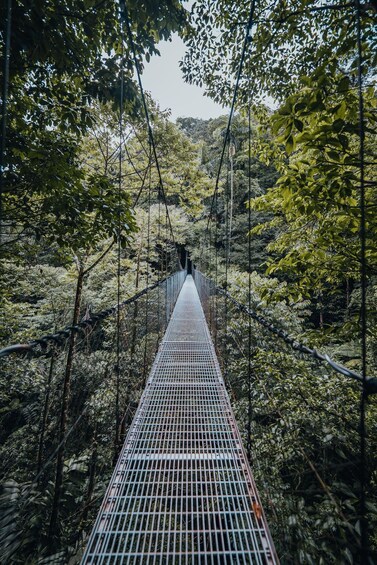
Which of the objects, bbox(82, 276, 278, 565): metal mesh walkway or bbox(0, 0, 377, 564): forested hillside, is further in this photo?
bbox(0, 0, 377, 564): forested hillside

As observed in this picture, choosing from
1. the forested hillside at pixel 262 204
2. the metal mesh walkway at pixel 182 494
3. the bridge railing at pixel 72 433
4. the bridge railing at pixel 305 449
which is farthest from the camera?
the bridge railing at pixel 72 433

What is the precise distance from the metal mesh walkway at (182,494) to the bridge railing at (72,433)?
0.69ft

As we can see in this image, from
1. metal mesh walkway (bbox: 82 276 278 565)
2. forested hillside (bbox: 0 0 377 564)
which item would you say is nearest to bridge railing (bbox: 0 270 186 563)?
forested hillside (bbox: 0 0 377 564)

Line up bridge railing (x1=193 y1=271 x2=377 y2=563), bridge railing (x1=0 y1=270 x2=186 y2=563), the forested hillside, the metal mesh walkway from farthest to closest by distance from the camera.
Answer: bridge railing (x1=0 y1=270 x2=186 y2=563) → bridge railing (x1=193 y1=271 x2=377 y2=563) → the forested hillside → the metal mesh walkway

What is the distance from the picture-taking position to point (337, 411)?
1.64 m

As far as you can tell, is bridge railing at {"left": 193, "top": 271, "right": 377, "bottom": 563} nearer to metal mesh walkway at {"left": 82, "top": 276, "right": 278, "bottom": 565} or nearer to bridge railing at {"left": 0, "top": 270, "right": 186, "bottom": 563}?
metal mesh walkway at {"left": 82, "top": 276, "right": 278, "bottom": 565}

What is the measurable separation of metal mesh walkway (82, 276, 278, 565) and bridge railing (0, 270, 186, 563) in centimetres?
21

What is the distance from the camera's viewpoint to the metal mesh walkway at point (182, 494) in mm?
791

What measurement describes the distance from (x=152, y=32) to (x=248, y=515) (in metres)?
2.75

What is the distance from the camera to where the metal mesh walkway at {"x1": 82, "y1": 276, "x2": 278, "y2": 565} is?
0.79m

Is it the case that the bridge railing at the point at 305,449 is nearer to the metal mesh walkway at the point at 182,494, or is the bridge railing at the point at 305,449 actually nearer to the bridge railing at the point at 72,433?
the metal mesh walkway at the point at 182,494

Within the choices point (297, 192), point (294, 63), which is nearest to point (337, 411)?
point (297, 192)

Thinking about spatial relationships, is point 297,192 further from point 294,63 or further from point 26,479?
point 26,479

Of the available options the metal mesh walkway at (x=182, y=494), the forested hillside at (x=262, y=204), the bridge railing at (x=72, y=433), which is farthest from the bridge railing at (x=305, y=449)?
the bridge railing at (x=72, y=433)
